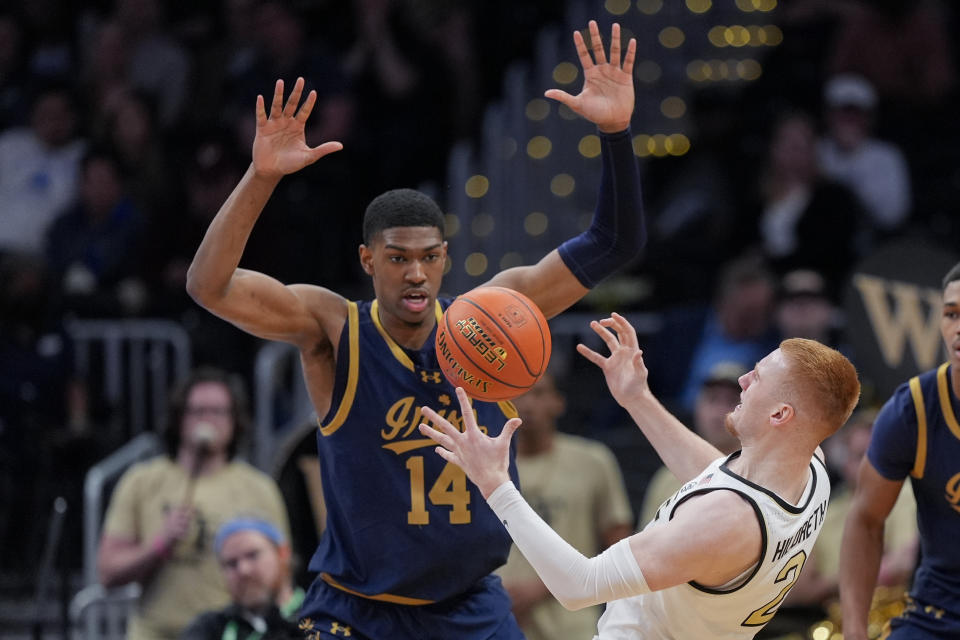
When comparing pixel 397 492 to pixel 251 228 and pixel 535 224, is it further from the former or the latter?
pixel 535 224

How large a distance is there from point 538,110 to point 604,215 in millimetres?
5919

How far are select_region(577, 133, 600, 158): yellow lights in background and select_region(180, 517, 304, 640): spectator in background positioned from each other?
4.69 metres

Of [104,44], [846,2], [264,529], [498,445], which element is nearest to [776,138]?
[846,2]

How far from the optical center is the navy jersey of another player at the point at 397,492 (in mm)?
4719

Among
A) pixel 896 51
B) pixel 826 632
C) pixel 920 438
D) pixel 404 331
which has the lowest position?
pixel 826 632

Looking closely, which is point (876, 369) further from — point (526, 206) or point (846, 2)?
point (846, 2)

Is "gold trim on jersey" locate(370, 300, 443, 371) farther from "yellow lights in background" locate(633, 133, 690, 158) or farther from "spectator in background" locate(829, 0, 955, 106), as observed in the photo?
"spectator in background" locate(829, 0, 955, 106)

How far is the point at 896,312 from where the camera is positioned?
7301 millimetres

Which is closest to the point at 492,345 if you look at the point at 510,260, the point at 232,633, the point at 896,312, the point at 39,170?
the point at 232,633

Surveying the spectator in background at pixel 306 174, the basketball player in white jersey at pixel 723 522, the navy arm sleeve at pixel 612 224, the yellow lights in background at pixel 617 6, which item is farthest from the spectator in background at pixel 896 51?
the basketball player in white jersey at pixel 723 522

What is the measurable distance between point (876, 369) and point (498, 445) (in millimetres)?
3805

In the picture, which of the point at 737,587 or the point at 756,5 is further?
the point at 756,5

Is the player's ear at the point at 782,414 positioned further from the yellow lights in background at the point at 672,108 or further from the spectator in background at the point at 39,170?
the spectator in background at the point at 39,170

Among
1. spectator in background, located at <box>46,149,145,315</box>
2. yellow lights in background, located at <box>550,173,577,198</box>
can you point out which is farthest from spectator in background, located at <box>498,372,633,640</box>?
spectator in background, located at <box>46,149,145,315</box>
